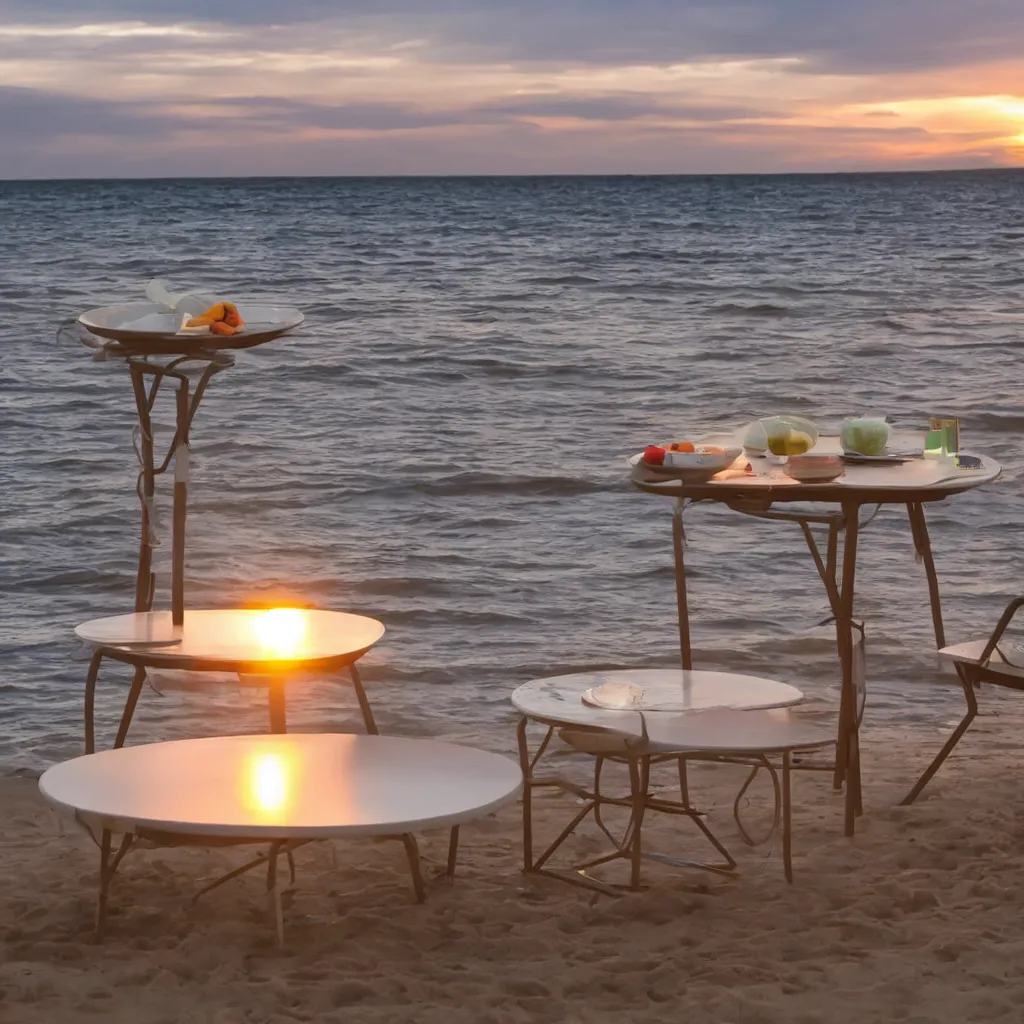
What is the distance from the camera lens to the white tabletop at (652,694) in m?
3.82

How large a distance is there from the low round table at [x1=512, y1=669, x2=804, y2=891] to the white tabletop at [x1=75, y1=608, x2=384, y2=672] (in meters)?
0.52

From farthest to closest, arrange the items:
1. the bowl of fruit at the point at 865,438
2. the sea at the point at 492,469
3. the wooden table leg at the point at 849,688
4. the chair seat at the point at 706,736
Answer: the sea at the point at 492,469 < the bowl of fruit at the point at 865,438 < the wooden table leg at the point at 849,688 < the chair seat at the point at 706,736

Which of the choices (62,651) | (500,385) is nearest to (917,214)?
(500,385)

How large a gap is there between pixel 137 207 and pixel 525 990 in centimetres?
6004

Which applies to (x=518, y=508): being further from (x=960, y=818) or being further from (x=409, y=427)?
(x=960, y=818)

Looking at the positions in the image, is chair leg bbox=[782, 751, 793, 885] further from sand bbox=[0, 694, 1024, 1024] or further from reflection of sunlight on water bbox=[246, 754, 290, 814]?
reflection of sunlight on water bbox=[246, 754, 290, 814]

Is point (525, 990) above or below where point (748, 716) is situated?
below

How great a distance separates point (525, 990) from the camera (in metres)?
3.40

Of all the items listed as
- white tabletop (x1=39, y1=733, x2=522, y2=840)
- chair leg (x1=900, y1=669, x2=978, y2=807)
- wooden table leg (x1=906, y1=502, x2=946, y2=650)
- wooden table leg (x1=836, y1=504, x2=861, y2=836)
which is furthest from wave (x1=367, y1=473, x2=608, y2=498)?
white tabletop (x1=39, y1=733, x2=522, y2=840)

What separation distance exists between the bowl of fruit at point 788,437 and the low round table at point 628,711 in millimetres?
678

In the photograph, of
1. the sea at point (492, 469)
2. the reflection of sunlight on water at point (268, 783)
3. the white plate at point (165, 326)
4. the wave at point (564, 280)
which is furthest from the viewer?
the wave at point (564, 280)

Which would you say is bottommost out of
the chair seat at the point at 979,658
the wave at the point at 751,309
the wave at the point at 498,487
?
the wave at the point at 498,487

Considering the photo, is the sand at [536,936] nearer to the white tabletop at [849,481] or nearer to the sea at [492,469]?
the sea at [492,469]

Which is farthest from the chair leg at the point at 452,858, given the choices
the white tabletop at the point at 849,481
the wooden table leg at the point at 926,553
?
the wooden table leg at the point at 926,553
